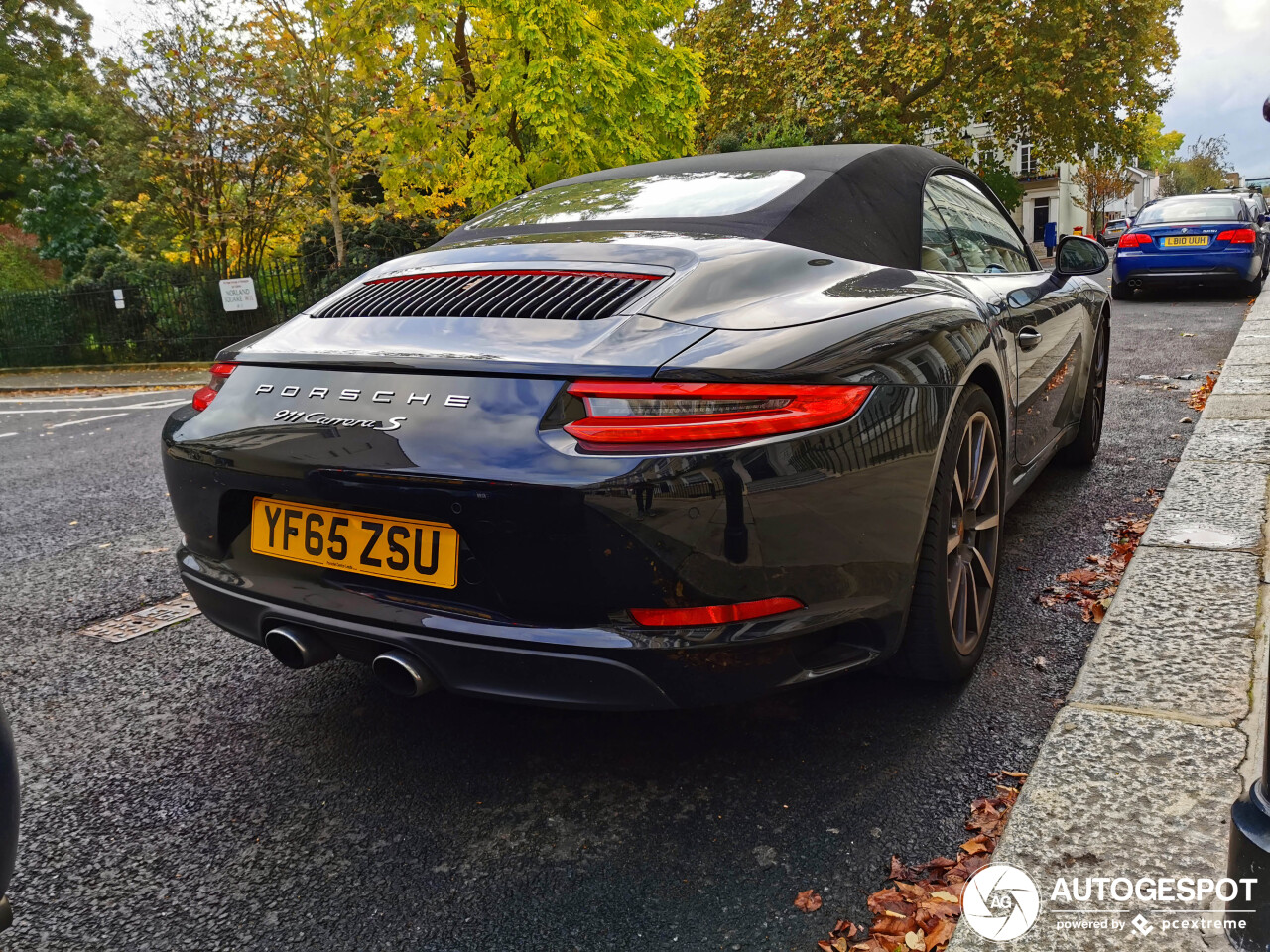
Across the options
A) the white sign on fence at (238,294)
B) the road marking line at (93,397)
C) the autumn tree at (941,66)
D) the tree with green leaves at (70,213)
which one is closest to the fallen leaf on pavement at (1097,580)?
the road marking line at (93,397)

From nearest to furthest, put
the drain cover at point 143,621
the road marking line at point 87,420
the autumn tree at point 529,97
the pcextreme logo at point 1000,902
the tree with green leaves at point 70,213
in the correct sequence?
the pcextreme logo at point 1000,902
the drain cover at point 143,621
the road marking line at point 87,420
the autumn tree at point 529,97
the tree with green leaves at point 70,213

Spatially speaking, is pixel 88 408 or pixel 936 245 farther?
pixel 88 408

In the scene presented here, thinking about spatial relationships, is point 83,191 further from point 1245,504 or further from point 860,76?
point 1245,504

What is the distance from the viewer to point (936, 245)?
3072 mm

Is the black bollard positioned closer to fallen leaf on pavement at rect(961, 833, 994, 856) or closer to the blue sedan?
fallen leaf on pavement at rect(961, 833, 994, 856)

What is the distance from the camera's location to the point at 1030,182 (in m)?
63.8

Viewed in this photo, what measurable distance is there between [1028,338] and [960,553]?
99 centimetres

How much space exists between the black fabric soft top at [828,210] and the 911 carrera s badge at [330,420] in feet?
2.97

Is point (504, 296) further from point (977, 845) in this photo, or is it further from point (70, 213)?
point (70, 213)

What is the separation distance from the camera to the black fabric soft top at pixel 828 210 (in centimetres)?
265

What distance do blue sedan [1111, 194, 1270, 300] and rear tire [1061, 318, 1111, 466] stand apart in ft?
31.9

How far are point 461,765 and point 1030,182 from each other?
226 ft

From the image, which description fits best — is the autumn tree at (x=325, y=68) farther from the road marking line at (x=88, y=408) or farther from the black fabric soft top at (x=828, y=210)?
the black fabric soft top at (x=828, y=210)

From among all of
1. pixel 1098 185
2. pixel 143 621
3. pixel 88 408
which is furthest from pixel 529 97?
pixel 1098 185
